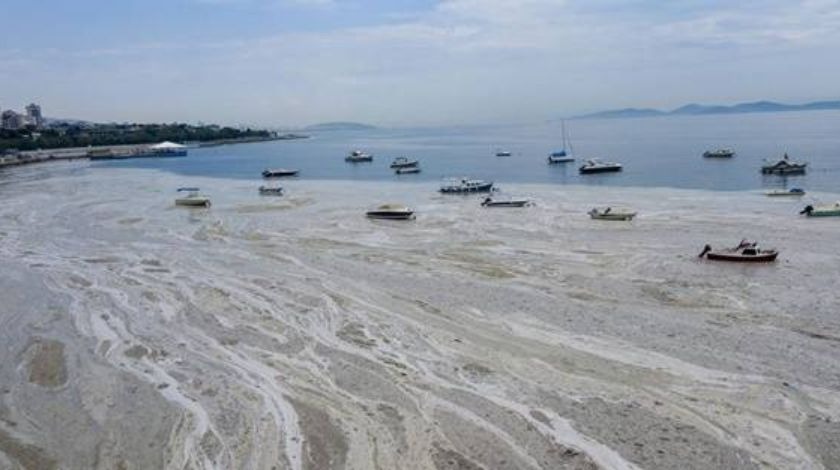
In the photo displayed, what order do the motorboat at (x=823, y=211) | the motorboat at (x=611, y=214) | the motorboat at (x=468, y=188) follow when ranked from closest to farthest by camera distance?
the motorboat at (x=823, y=211) → the motorboat at (x=611, y=214) → the motorboat at (x=468, y=188)

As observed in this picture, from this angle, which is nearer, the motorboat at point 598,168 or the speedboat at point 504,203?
the speedboat at point 504,203

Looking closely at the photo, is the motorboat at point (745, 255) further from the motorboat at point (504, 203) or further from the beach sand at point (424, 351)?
the motorboat at point (504, 203)

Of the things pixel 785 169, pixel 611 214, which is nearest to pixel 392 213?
pixel 611 214

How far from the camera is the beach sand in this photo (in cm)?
1474

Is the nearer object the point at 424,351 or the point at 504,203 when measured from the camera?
the point at 424,351

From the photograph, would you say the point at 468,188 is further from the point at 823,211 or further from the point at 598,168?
the point at 823,211

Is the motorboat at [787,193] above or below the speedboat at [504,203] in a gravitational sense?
below

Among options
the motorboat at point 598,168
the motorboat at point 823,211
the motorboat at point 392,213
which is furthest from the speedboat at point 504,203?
the motorboat at point 598,168

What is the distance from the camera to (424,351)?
67.2ft

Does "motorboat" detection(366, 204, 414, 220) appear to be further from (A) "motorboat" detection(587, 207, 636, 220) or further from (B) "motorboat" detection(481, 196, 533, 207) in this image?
(A) "motorboat" detection(587, 207, 636, 220)

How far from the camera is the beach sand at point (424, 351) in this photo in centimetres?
1474

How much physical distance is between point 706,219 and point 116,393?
36.9 m

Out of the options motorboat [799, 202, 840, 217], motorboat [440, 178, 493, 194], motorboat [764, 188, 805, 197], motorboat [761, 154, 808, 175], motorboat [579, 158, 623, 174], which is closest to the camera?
motorboat [799, 202, 840, 217]

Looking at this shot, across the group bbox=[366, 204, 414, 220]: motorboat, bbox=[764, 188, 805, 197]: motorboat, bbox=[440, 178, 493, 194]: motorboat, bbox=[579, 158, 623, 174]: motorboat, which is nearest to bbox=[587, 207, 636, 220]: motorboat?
bbox=[366, 204, 414, 220]: motorboat
